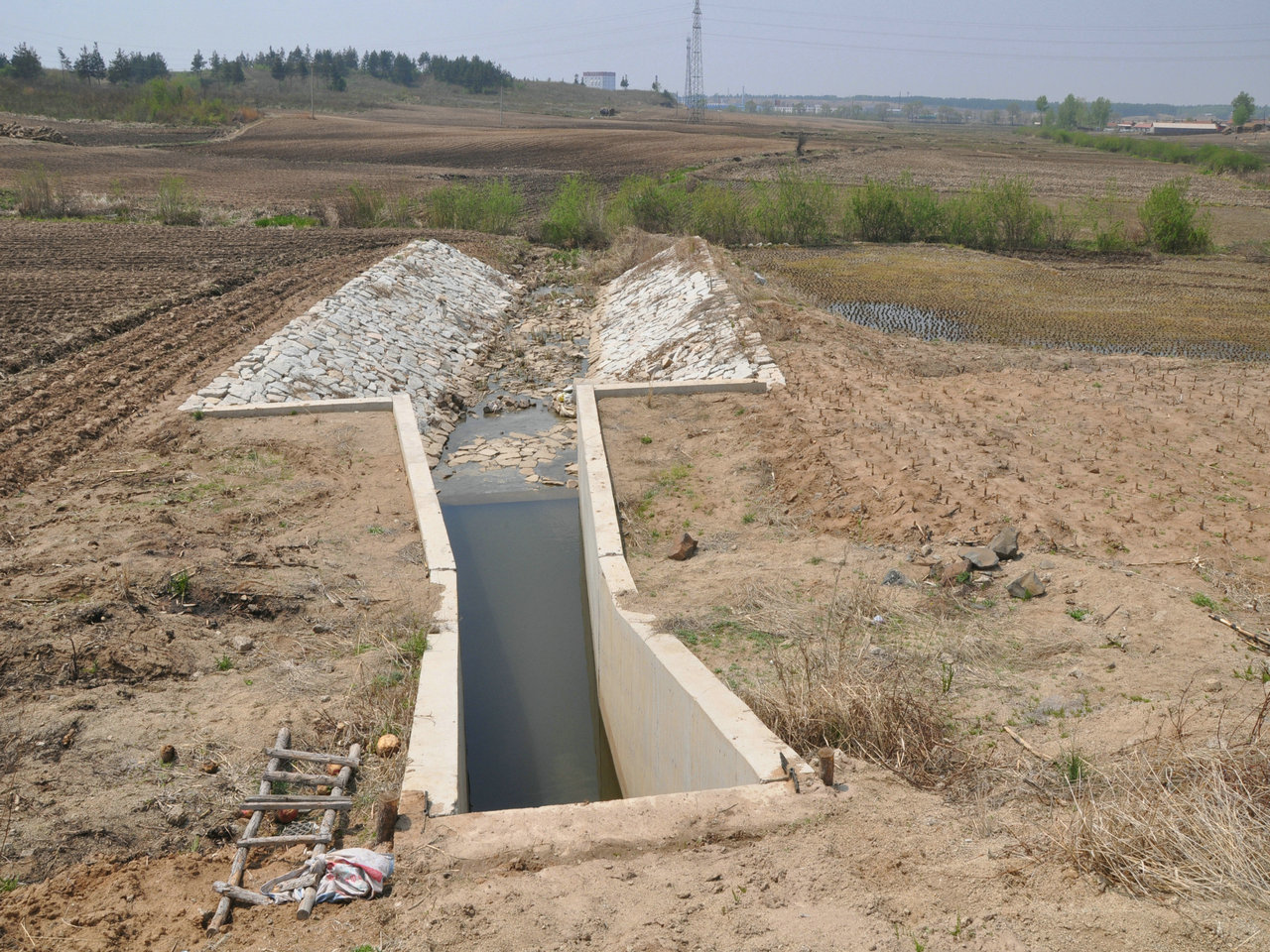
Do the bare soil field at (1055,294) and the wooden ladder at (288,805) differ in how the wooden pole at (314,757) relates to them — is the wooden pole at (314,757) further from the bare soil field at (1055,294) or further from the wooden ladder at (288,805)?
the bare soil field at (1055,294)

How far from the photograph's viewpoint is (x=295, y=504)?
34.0ft

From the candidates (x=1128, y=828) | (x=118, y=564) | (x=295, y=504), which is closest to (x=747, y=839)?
(x=1128, y=828)

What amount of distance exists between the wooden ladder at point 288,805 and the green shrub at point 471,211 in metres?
27.0

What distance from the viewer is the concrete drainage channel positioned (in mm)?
6648

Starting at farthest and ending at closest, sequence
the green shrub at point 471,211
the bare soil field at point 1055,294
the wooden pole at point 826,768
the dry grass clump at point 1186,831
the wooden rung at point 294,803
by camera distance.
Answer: the green shrub at point 471,211 < the bare soil field at point 1055,294 < the wooden rung at point 294,803 < the wooden pole at point 826,768 < the dry grass clump at point 1186,831

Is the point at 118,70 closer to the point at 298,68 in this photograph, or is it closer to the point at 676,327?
the point at 298,68

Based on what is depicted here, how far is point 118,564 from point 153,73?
117 meters

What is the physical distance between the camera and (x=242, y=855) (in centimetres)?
500

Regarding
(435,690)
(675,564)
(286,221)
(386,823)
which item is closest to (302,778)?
(386,823)

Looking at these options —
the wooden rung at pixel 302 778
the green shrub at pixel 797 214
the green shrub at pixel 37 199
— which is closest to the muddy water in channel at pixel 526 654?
the wooden rung at pixel 302 778

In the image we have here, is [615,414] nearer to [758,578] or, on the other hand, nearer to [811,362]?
[811,362]

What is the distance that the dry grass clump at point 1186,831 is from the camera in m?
3.83

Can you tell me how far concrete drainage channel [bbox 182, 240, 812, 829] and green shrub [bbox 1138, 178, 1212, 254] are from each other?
16.6m

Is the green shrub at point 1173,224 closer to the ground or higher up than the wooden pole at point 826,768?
higher up
